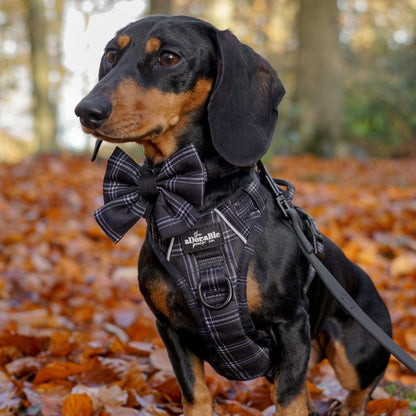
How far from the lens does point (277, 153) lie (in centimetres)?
1628

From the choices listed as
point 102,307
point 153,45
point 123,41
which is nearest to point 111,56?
point 123,41

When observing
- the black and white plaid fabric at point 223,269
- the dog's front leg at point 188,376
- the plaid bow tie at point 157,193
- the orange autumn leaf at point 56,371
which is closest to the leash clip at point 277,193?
the black and white plaid fabric at point 223,269

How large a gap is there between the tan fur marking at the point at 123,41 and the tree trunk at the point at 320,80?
1338 centimetres

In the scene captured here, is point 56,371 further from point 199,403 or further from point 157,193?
point 157,193

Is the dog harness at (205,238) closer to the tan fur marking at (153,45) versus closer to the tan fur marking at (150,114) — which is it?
the tan fur marking at (150,114)

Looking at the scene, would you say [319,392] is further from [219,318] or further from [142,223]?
[142,223]

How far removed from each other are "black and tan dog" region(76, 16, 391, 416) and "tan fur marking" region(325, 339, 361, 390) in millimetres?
519

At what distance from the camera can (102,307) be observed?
436 centimetres

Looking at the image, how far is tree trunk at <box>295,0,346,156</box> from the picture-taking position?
50.7ft

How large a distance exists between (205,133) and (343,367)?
1336mm

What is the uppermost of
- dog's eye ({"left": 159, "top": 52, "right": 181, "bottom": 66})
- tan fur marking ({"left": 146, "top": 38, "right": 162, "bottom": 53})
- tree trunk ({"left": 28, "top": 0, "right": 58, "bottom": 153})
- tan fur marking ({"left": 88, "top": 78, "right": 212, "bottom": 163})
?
tan fur marking ({"left": 146, "top": 38, "right": 162, "bottom": 53})

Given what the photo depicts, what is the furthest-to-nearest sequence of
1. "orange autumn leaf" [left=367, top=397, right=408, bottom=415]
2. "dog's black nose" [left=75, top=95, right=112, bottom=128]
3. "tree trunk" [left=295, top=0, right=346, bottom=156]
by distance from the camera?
1. "tree trunk" [left=295, top=0, right=346, bottom=156]
2. "orange autumn leaf" [left=367, top=397, right=408, bottom=415]
3. "dog's black nose" [left=75, top=95, right=112, bottom=128]

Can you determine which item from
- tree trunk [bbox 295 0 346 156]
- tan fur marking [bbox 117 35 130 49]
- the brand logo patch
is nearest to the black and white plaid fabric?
the brand logo patch

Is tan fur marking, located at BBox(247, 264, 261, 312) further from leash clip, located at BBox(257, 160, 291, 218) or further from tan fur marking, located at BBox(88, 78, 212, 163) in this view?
tan fur marking, located at BBox(88, 78, 212, 163)
